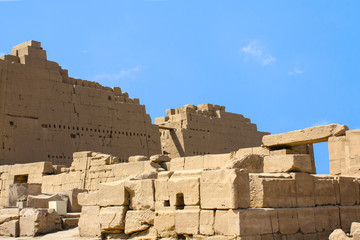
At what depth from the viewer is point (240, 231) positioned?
7.15m

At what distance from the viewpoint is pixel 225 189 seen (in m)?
7.48

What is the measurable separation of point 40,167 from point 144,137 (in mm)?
7111

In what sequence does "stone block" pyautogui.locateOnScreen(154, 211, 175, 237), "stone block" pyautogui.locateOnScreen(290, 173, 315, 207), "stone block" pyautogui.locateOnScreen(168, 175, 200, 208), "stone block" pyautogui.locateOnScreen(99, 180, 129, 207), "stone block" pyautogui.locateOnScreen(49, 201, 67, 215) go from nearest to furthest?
"stone block" pyautogui.locateOnScreen(168, 175, 200, 208), "stone block" pyautogui.locateOnScreen(154, 211, 175, 237), "stone block" pyautogui.locateOnScreen(290, 173, 315, 207), "stone block" pyautogui.locateOnScreen(99, 180, 129, 207), "stone block" pyautogui.locateOnScreen(49, 201, 67, 215)

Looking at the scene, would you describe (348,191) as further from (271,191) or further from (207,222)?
(207,222)

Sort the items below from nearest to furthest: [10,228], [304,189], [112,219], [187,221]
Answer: [187,221], [304,189], [112,219], [10,228]

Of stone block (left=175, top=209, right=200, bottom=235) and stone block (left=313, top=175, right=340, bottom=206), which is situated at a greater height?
stone block (left=313, top=175, right=340, bottom=206)

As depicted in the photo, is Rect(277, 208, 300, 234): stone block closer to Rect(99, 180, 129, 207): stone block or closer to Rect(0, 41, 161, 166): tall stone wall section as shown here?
Rect(99, 180, 129, 207): stone block

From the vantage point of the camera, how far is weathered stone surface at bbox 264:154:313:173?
868cm

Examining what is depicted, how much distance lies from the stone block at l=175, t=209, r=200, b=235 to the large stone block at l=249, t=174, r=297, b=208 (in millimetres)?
931

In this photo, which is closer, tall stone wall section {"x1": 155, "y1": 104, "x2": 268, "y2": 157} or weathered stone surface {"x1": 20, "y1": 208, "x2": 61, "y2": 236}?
weathered stone surface {"x1": 20, "y1": 208, "x2": 61, "y2": 236}

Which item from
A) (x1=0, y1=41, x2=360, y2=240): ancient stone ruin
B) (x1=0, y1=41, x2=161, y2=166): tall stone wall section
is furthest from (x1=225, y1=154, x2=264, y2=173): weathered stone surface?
(x1=0, y1=41, x2=161, y2=166): tall stone wall section

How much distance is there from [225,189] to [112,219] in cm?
259

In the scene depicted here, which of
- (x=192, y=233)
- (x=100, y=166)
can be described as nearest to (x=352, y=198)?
(x=192, y=233)

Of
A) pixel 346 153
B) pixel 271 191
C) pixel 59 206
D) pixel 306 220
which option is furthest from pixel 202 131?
pixel 271 191
